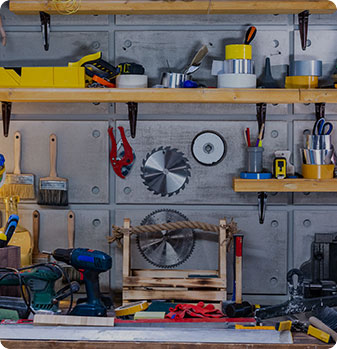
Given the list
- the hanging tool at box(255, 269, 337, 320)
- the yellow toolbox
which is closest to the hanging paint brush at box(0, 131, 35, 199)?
the yellow toolbox

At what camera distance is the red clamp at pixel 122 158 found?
273 centimetres

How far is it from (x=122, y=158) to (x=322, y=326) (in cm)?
109

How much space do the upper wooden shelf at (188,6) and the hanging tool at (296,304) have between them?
1032 millimetres

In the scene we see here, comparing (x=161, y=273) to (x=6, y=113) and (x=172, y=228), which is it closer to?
(x=172, y=228)

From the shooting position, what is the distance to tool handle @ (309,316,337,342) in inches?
82.2

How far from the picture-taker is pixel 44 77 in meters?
2.56

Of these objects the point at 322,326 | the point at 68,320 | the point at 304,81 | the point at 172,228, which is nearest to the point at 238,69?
the point at 304,81

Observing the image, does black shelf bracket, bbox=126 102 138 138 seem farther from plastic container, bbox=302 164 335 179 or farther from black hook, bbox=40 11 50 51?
plastic container, bbox=302 164 335 179

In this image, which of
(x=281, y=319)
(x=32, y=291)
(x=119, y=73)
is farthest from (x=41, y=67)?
(x=281, y=319)

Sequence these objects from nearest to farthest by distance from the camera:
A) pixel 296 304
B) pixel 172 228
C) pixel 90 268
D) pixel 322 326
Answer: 1. pixel 322 326
2. pixel 90 268
3. pixel 296 304
4. pixel 172 228

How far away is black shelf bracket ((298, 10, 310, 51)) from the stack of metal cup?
24cm

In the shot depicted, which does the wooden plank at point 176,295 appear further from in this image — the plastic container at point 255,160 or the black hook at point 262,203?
the plastic container at point 255,160

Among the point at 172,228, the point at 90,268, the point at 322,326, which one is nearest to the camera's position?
the point at 322,326

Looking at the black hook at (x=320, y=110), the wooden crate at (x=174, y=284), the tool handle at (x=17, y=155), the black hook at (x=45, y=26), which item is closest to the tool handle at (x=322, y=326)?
the wooden crate at (x=174, y=284)
